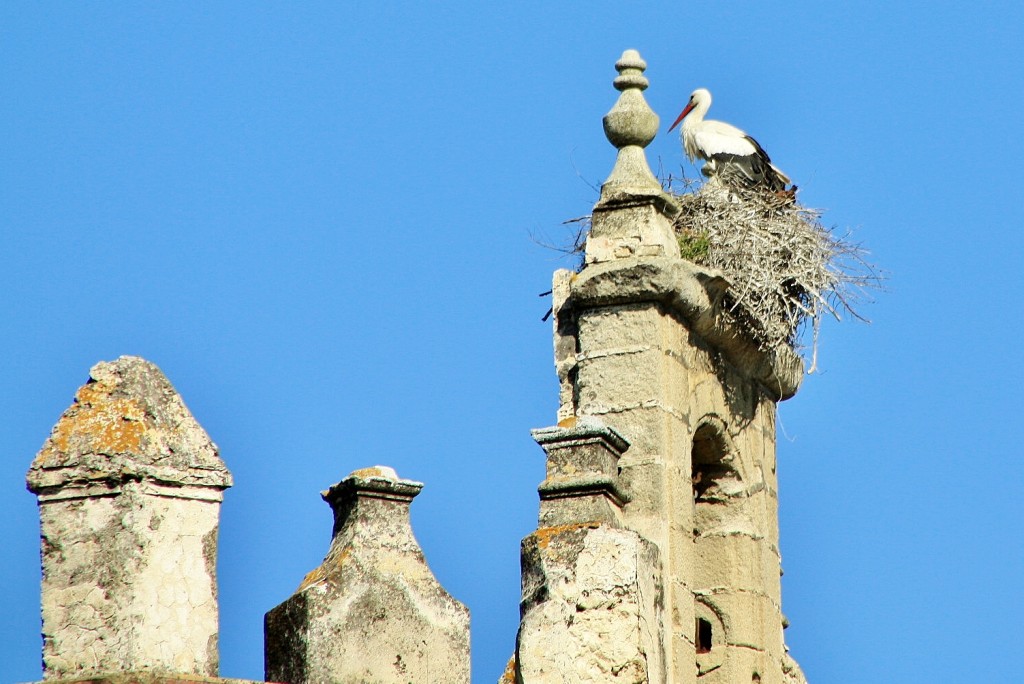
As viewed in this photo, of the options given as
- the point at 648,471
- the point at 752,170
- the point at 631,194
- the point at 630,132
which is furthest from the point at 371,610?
the point at 752,170

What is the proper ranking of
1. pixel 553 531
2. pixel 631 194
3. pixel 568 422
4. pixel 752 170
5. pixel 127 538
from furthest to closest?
pixel 752 170
pixel 631 194
pixel 568 422
pixel 553 531
pixel 127 538

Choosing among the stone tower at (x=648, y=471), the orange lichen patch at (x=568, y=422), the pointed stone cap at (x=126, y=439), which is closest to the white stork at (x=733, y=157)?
the stone tower at (x=648, y=471)

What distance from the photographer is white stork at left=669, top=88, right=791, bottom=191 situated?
443 inches

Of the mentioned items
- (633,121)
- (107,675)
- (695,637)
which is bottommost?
(107,675)

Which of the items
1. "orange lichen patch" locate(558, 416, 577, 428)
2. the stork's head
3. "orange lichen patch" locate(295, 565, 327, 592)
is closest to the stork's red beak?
the stork's head

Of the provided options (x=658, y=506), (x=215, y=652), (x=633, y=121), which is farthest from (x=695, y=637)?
(x=215, y=652)

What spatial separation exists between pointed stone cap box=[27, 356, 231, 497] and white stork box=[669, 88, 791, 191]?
19.3 ft

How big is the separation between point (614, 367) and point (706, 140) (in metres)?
2.18

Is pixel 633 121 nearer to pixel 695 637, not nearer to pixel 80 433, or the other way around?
pixel 695 637

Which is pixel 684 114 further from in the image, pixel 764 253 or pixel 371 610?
pixel 371 610

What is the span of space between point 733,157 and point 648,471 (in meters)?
2.36

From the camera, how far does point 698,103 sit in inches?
494

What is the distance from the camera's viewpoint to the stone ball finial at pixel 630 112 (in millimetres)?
10188

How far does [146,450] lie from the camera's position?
18.0ft
